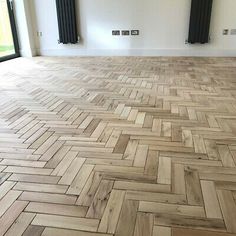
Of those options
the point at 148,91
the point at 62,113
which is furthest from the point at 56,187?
the point at 148,91

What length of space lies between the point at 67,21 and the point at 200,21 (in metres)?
2.71

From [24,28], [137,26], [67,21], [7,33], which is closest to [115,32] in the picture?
[137,26]

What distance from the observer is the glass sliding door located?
18.5 ft

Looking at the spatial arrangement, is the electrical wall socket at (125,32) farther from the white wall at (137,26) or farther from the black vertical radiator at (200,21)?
the black vertical radiator at (200,21)

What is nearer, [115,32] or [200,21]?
[200,21]

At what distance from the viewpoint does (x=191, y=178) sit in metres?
1.57

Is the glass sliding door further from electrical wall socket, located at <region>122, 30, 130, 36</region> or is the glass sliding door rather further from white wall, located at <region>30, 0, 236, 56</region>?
electrical wall socket, located at <region>122, 30, 130, 36</region>

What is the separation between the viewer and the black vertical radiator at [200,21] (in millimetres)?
5027

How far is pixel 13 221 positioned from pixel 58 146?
76cm

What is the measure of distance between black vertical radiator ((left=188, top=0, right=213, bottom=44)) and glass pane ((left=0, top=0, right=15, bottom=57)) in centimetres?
382

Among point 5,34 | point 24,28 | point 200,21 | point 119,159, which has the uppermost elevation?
point 200,21

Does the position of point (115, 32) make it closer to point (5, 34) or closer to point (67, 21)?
point (67, 21)

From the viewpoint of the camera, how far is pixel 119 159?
5.88ft

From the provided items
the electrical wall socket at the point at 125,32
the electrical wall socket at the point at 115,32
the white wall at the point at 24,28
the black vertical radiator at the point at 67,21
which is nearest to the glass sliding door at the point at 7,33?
the white wall at the point at 24,28
